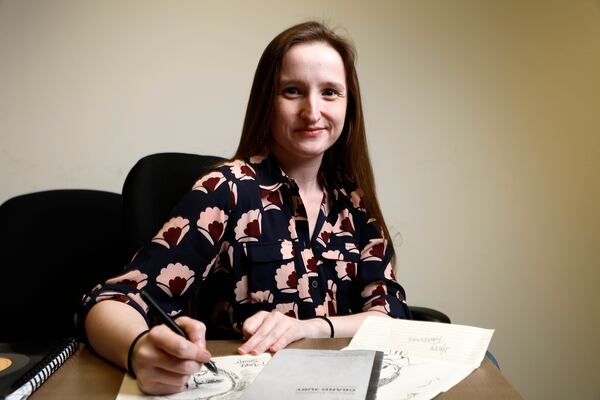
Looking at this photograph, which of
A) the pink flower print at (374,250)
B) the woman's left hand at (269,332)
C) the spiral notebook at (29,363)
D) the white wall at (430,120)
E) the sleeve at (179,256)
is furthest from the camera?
the white wall at (430,120)

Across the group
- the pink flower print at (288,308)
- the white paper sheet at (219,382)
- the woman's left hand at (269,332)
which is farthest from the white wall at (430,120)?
the white paper sheet at (219,382)

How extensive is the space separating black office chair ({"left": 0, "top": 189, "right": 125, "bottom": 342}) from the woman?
405 millimetres

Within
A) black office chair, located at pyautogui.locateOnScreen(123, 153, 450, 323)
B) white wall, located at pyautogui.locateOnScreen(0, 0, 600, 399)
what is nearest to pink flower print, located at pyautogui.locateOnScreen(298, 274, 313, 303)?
black office chair, located at pyautogui.locateOnScreen(123, 153, 450, 323)

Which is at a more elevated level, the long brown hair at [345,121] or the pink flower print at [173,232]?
A: the long brown hair at [345,121]

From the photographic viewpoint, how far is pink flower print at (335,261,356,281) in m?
1.29

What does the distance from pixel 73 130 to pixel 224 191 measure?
87 cm

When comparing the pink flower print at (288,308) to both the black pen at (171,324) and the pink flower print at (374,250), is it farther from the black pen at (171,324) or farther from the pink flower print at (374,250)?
the black pen at (171,324)

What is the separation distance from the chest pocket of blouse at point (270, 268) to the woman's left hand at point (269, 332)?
24 centimetres

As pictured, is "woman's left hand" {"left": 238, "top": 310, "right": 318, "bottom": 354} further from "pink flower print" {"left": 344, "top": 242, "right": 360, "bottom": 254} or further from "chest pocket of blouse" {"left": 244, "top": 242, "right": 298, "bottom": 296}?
"pink flower print" {"left": 344, "top": 242, "right": 360, "bottom": 254}

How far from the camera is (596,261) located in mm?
2021

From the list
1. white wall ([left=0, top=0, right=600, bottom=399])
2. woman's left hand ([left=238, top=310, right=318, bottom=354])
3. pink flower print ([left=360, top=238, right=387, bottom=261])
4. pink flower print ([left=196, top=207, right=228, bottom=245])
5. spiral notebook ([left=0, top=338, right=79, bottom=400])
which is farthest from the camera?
white wall ([left=0, top=0, right=600, bottom=399])

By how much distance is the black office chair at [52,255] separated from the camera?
1391mm

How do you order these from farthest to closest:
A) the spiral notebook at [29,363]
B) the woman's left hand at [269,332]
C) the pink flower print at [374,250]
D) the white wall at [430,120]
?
the white wall at [430,120] → the pink flower print at [374,250] → the woman's left hand at [269,332] → the spiral notebook at [29,363]

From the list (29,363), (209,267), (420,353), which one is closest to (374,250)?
(209,267)
